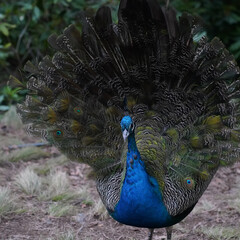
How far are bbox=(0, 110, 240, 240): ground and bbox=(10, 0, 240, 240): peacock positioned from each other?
57 centimetres

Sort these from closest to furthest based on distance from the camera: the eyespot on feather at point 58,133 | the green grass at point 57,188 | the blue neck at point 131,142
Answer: the blue neck at point 131,142
the eyespot on feather at point 58,133
the green grass at point 57,188

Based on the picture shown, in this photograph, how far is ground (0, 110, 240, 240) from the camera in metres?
5.22

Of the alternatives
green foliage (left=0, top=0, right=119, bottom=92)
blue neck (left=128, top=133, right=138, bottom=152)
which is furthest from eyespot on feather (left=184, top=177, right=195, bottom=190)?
green foliage (left=0, top=0, right=119, bottom=92)

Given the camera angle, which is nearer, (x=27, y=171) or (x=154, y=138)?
(x=154, y=138)

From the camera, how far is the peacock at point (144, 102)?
4.36m

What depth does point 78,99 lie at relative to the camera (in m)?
4.88

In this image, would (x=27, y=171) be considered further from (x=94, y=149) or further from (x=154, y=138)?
(x=154, y=138)

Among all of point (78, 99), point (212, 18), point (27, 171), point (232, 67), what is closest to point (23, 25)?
point (212, 18)

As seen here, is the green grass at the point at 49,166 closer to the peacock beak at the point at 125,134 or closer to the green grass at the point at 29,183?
the green grass at the point at 29,183

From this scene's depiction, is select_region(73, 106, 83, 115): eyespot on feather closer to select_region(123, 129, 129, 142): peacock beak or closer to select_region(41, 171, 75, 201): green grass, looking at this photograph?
select_region(123, 129, 129, 142): peacock beak

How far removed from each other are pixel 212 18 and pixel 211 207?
493 cm

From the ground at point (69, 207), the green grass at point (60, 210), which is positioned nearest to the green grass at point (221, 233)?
the ground at point (69, 207)

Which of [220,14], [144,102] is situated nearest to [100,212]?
[144,102]

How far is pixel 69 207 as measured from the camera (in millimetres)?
5738
